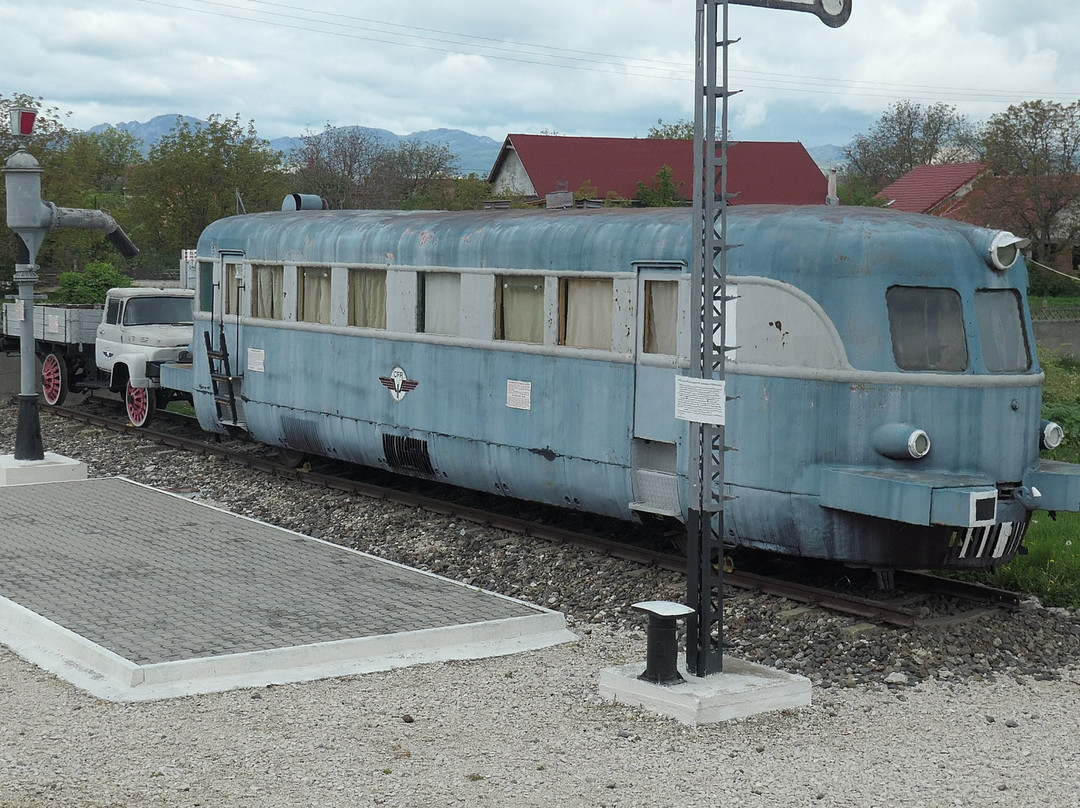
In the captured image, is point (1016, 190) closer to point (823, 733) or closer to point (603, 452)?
point (603, 452)

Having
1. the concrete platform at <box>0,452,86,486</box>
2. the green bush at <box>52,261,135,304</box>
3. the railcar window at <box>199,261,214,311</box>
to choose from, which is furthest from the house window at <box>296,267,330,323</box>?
the green bush at <box>52,261,135,304</box>

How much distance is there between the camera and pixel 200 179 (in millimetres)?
40531

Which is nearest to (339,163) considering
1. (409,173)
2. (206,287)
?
(409,173)

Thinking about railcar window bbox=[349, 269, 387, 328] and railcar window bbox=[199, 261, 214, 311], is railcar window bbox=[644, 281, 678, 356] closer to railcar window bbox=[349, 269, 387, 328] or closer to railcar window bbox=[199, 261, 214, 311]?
railcar window bbox=[349, 269, 387, 328]

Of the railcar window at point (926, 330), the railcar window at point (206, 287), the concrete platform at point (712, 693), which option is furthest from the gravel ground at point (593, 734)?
the railcar window at point (206, 287)

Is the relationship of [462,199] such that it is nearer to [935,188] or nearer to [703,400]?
[935,188]

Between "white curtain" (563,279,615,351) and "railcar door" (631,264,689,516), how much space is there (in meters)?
0.42

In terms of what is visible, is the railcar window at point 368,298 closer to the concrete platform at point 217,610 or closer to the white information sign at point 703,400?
the concrete platform at point 217,610

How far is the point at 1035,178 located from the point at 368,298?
39.4m

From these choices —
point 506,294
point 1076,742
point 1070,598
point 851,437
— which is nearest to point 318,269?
point 506,294

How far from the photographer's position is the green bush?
27.8 m

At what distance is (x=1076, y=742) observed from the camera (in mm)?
7598

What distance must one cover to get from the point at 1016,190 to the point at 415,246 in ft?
130

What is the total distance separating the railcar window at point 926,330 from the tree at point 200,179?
3215 cm
